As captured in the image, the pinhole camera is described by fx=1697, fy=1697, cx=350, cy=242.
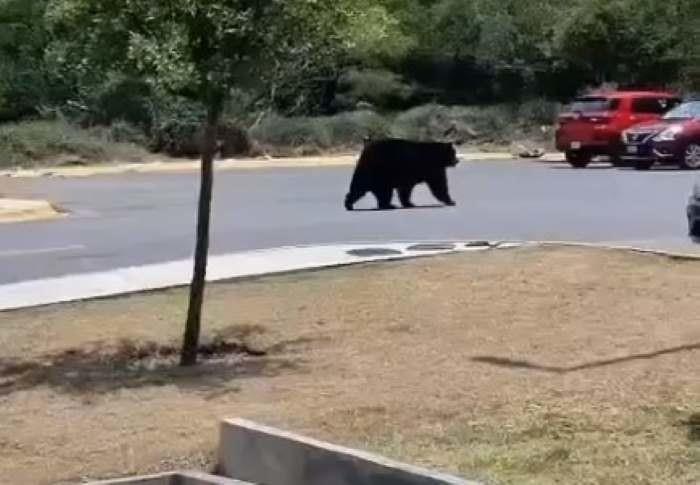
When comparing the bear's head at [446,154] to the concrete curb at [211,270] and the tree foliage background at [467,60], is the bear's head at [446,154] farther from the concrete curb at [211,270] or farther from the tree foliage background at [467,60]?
the tree foliage background at [467,60]

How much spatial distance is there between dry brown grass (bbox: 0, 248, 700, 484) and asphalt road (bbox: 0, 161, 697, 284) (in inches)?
126

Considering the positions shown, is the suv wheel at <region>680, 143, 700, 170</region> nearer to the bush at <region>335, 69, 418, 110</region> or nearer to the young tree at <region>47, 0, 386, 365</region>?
the bush at <region>335, 69, 418, 110</region>

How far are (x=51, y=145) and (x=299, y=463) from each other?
33.6 metres

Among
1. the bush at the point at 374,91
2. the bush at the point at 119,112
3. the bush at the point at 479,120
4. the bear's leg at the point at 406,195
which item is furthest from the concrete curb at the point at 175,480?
the bush at the point at 374,91

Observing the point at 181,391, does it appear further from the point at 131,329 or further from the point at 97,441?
the point at 131,329

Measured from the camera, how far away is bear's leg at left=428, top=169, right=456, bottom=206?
77.3ft

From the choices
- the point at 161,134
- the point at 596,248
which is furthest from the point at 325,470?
the point at 161,134

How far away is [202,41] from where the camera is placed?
37.1 ft

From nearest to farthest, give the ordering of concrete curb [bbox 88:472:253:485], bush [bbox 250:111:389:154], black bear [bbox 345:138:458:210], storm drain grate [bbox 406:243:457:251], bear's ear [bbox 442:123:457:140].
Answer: concrete curb [bbox 88:472:253:485] → storm drain grate [bbox 406:243:457:251] → black bear [bbox 345:138:458:210] → bush [bbox 250:111:389:154] → bear's ear [bbox 442:123:457:140]

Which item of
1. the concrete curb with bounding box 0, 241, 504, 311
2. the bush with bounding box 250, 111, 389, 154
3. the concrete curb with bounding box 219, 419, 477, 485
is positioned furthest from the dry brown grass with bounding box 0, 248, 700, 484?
the bush with bounding box 250, 111, 389, 154

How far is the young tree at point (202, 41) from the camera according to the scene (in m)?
11.1

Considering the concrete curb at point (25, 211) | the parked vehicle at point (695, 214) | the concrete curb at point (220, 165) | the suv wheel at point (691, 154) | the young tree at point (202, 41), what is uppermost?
the young tree at point (202, 41)

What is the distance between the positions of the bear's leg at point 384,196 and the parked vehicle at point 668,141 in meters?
11.2

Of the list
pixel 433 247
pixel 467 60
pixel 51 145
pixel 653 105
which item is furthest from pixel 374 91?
pixel 433 247
